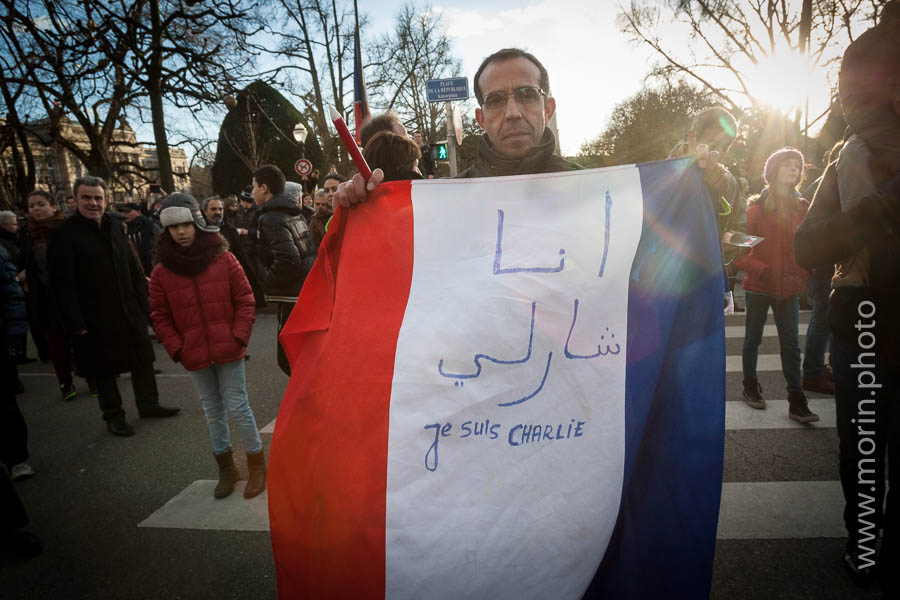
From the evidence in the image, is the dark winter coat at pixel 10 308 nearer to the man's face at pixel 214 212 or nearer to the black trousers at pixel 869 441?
the man's face at pixel 214 212

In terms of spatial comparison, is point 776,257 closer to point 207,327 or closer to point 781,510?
point 781,510

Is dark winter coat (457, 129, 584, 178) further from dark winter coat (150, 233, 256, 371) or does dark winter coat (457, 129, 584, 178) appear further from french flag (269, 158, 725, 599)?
dark winter coat (150, 233, 256, 371)

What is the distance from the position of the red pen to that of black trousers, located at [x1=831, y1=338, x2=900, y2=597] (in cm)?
209

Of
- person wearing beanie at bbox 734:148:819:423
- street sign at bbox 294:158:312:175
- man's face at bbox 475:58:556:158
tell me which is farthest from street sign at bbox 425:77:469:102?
man's face at bbox 475:58:556:158

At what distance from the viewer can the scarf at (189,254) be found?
10.6 feet

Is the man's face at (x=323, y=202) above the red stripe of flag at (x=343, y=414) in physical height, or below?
above

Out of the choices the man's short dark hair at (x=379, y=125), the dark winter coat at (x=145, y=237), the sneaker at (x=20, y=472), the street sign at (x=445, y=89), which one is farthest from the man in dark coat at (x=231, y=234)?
the man's short dark hair at (x=379, y=125)

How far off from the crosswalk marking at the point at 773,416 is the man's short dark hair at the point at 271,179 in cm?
414

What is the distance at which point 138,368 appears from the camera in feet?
15.3

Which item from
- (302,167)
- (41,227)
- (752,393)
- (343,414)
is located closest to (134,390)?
(41,227)

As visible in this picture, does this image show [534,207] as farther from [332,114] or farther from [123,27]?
[123,27]

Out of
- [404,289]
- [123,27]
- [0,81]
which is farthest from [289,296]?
[0,81]

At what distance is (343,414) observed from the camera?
1379 mm

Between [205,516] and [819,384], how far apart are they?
503 centimetres
